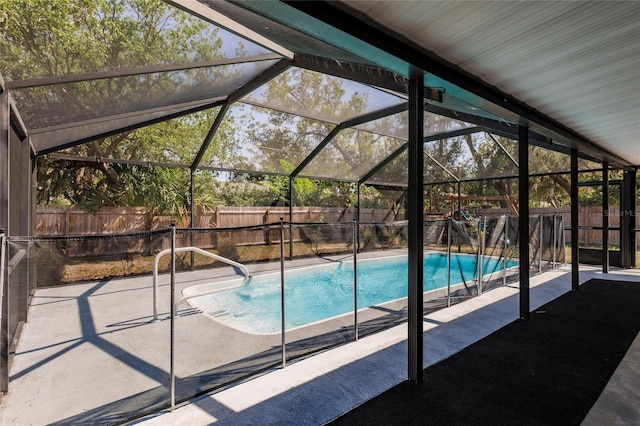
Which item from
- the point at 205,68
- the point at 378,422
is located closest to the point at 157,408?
the point at 378,422

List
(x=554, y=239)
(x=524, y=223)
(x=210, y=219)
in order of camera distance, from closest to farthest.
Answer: (x=524, y=223)
(x=554, y=239)
(x=210, y=219)

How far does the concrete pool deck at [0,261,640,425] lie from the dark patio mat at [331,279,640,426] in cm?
16

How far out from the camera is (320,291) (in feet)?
16.1

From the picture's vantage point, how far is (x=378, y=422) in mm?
2004

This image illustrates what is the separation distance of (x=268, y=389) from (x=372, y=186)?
8.93 metres

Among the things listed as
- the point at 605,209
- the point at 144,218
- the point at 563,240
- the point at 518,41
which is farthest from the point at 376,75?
the point at 563,240

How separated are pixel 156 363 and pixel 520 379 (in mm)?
3048

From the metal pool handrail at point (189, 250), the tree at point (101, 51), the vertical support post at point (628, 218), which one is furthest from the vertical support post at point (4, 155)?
the vertical support post at point (628, 218)

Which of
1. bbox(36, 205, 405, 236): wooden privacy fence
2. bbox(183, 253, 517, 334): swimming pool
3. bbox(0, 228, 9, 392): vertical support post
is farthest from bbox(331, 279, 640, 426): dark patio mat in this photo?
bbox(36, 205, 405, 236): wooden privacy fence

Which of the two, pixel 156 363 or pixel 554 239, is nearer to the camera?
pixel 156 363

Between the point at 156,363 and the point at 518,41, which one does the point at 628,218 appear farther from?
the point at 156,363

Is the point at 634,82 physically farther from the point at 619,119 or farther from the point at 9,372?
the point at 9,372

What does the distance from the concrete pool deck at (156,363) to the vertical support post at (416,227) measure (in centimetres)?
35

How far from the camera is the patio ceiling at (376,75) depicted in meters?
1.90
